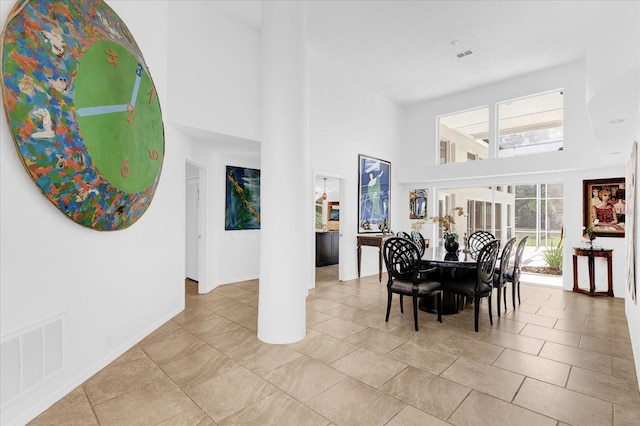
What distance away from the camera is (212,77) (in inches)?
167

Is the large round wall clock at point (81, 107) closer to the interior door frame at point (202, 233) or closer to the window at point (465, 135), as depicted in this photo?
the interior door frame at point (202, 233)

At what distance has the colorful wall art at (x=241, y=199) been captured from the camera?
585 centimetres

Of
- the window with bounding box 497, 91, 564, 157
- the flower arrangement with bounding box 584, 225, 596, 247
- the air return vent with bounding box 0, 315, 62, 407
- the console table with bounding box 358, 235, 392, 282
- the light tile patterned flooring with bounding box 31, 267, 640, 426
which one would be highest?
the window with bounding box 497, 91, 564, 157

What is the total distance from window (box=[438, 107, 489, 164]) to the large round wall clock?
247 inches

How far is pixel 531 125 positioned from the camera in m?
6.32

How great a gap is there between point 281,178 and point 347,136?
11.4 ft

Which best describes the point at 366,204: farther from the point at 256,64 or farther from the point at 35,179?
the point at 35,179

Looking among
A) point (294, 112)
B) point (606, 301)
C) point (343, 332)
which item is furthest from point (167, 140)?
point (606, 301)

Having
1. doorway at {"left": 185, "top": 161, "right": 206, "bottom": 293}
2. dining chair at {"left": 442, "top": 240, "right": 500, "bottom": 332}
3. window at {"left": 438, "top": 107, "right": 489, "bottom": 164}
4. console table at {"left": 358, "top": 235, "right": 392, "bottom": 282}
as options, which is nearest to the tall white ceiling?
window at {"left": 438, "top": 107, "right": 489, "bottom": 164}

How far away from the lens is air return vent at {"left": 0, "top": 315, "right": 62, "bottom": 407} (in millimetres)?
1889

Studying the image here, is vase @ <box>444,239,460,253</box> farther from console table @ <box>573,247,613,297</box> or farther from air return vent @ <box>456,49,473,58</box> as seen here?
air return vent @ <box>456,49,473,58</box>

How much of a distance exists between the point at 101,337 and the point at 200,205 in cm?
287

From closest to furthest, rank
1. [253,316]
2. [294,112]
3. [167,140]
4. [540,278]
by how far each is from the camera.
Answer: [294,112], [167,140], [253,316], [540,278]

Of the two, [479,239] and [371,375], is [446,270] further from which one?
[371,375]
